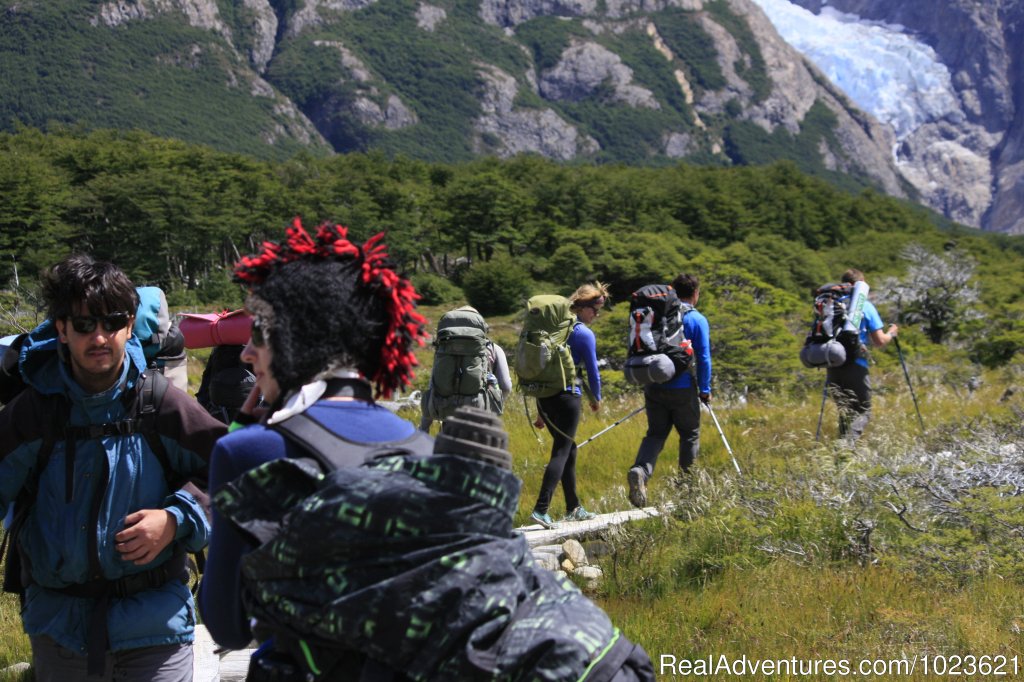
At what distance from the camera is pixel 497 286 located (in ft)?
223

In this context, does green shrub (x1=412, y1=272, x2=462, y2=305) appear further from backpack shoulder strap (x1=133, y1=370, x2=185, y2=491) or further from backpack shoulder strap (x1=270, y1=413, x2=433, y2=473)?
backpack shoulder strap (x1=270, y1=413, x2=433, y2=473)

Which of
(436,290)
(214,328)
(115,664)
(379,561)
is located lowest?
(436,290)

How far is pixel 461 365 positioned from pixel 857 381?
4.13 meters

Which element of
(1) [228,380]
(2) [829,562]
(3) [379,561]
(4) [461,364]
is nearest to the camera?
(3) [379,561]

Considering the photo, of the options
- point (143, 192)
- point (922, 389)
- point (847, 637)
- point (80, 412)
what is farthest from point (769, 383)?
point (143, 192)

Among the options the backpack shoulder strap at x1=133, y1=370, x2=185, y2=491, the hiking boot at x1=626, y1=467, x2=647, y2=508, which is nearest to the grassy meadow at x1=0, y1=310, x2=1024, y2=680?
the hiking boot at x1=626, y1=467, x2=647, y2=508

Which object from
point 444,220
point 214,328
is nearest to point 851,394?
point 214,328

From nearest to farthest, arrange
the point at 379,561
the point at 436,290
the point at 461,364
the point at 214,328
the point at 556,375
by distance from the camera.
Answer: the point at 379,561, the point at 214,328, the point at 461,364, the point at 556,375, the point at 436,290

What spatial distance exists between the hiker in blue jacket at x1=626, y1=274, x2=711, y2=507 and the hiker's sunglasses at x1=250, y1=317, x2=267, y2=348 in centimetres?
545

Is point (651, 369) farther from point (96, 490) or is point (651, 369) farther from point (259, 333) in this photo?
point (259, 333)

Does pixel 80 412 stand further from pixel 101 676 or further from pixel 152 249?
pixel 152 249

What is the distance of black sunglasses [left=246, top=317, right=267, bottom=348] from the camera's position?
82.6 inches

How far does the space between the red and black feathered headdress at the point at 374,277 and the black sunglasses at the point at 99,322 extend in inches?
34.4

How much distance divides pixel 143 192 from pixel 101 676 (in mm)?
69006
